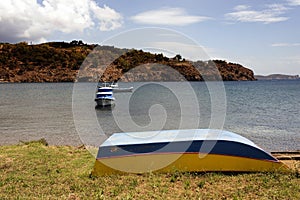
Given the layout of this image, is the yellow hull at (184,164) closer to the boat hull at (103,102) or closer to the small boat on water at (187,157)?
the small boat on water at (187,157)

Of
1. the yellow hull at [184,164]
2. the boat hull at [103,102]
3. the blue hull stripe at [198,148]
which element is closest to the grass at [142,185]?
the yellow hull at [184,164]

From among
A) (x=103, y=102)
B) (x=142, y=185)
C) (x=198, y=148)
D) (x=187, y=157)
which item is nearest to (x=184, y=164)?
(x=187, y=157)

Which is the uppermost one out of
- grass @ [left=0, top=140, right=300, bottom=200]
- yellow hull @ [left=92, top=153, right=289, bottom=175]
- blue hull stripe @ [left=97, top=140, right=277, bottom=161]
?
blue hull stripe @ [left=97, top=140, right=277, bottom=161]

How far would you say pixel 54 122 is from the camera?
97.3 feet

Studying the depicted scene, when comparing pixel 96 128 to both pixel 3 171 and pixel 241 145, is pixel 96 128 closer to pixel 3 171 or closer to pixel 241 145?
pixel 3 171

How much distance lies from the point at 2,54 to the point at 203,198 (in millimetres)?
148210

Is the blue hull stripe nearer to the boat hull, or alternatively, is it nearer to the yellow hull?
the yellow hull

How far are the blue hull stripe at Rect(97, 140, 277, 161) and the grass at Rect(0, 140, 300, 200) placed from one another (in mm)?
582

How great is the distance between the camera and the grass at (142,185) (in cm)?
755

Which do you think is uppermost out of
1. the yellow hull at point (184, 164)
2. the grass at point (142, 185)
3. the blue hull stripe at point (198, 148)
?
the blue hull stripe at point (198, 148)

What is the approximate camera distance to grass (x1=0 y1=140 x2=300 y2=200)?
7.55m

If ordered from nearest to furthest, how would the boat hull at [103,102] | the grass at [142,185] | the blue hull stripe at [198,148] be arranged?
1. the grass at [142,185]
2. the blue hull stripe at [198,148]
3. the boat hull at [103,102]

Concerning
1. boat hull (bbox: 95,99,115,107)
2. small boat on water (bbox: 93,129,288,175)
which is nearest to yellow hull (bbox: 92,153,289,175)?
small boat on water (bbox: 93,129,288,175)

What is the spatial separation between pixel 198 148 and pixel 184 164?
0.61 m
